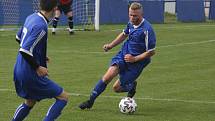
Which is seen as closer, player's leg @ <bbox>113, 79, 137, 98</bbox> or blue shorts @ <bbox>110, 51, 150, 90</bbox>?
blue shorts @ <bbox>110, 51, 150, 90</bbox>

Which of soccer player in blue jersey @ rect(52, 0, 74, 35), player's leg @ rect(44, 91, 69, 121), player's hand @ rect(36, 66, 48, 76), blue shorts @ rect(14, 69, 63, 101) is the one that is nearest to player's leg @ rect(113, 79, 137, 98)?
player's leg @ rect(44, 91, 69, 121)

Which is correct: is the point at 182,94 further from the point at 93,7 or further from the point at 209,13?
the point at 209,13

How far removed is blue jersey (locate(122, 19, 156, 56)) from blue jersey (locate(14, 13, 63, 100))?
2.30 metres

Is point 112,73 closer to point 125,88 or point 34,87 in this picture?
point 125,88

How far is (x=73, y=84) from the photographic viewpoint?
1266 centimetres

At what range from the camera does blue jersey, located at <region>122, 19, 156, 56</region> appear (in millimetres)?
9750

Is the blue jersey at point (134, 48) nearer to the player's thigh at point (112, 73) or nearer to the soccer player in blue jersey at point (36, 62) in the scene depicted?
the player's thigh at point (112, 73)

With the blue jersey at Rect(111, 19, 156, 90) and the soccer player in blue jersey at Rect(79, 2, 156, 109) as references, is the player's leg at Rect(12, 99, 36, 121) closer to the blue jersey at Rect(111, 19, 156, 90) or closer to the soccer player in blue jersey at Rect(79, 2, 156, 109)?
the soccer player in blue jersey at Rect(79, 2, 156, 109)

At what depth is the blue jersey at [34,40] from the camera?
7.48 metres

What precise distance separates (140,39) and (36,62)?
2.73m

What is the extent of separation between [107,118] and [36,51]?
214 centimetres

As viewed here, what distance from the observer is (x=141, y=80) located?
44.2 feet

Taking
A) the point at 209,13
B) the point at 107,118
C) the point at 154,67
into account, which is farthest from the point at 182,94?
the point at 209,13

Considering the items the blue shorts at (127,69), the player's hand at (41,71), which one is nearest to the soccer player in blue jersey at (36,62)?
the player's hand at (41,71)
